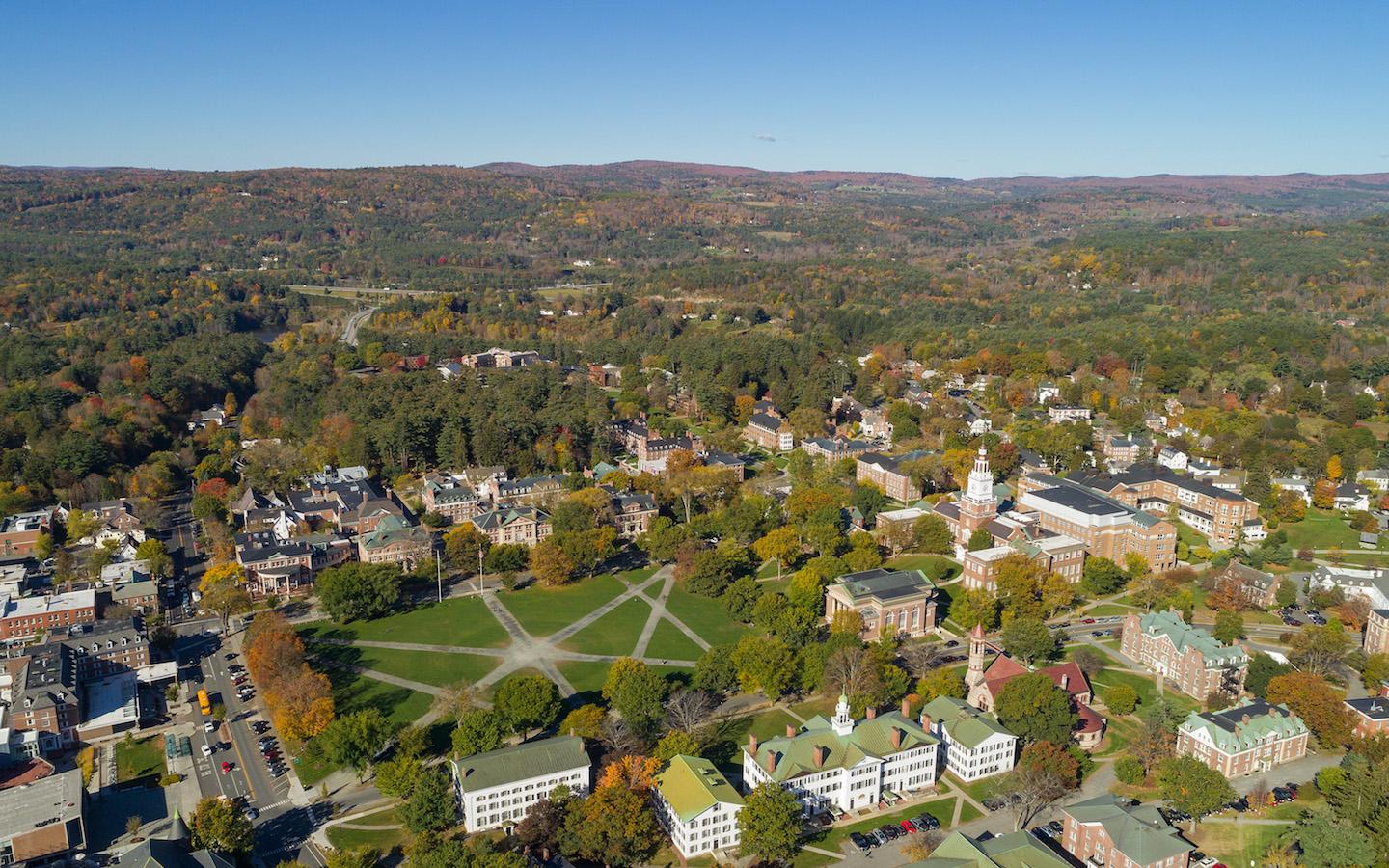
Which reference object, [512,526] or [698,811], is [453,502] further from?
[698,811]

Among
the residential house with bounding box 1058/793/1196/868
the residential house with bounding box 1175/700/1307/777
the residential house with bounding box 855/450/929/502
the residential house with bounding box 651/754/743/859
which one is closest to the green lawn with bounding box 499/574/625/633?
the residential house with bounding box 651/754/743/859

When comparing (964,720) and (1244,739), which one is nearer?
(1244,739)

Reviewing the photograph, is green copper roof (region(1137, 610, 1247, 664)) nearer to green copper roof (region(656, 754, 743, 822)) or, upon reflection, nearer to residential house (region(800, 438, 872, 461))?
green copper roof (region(656, 754, 743, 822))

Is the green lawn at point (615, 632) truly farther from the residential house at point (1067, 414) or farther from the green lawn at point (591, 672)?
the residential house at point (1067, 414)

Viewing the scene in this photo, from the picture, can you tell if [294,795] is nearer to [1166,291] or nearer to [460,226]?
[1166,291]

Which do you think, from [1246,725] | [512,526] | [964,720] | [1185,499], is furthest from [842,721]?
[1185,499]

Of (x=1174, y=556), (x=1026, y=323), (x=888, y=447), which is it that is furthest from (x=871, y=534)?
(x=1026, y=323)
